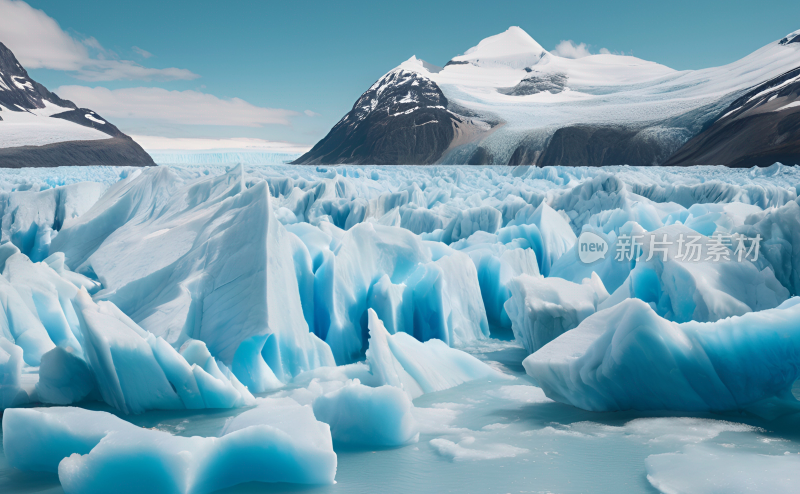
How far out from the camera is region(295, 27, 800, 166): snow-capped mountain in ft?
141

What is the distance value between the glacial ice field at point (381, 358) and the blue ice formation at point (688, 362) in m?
0.01

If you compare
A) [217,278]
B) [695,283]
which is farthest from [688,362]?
[217,278]

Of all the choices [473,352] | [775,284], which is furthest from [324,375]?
[775,284]

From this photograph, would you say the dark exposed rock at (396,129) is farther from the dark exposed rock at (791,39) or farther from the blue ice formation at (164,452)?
the blue ice formation at (164,452)

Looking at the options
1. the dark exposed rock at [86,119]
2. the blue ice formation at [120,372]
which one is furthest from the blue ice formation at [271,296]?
the dark exposed rock at [86,119]

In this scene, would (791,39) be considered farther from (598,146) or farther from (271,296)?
(271,296)

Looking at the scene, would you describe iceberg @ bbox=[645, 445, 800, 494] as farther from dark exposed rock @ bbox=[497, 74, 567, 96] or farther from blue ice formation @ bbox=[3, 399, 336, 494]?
dark exposed rock @ bbox=[497, 74, 567, 96]

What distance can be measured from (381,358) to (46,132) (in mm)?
60278

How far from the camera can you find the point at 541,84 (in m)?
73.6

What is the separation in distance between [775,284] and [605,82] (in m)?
75.0

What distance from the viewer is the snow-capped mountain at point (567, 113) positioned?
42906mm

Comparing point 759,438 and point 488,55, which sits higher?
point 488,55

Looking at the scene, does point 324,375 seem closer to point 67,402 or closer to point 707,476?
point 67,402

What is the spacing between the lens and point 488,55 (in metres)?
92.2
